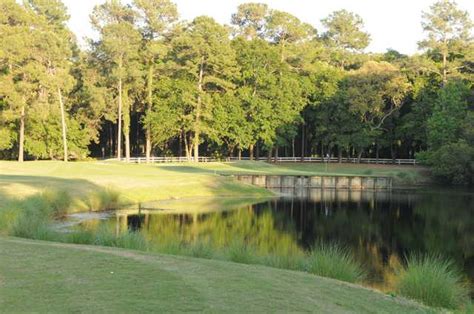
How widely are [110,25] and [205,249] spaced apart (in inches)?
2096

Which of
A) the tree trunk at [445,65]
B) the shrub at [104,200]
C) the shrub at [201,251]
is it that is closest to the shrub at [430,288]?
the shrub at [201,251]

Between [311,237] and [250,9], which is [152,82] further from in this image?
[311,237]

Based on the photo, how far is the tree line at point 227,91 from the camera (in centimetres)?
6221

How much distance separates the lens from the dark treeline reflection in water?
67.7 feet

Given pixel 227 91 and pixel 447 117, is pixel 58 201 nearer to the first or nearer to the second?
pixel 227 91

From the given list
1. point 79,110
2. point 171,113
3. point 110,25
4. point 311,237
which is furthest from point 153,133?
point 311,237

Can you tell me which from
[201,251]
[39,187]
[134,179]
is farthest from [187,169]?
[201,251]

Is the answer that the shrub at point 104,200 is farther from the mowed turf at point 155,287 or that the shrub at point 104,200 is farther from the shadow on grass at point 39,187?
the mowed turf at point 155,287

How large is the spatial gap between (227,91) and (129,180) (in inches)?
1245

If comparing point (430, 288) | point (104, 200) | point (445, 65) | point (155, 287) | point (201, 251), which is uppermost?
point (445, 65)

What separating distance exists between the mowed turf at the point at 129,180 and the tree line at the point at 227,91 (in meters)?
8.70

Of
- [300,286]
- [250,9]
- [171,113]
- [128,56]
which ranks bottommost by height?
[300,286]

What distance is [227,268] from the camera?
10562mm

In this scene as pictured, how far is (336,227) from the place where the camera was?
28.3 metres
